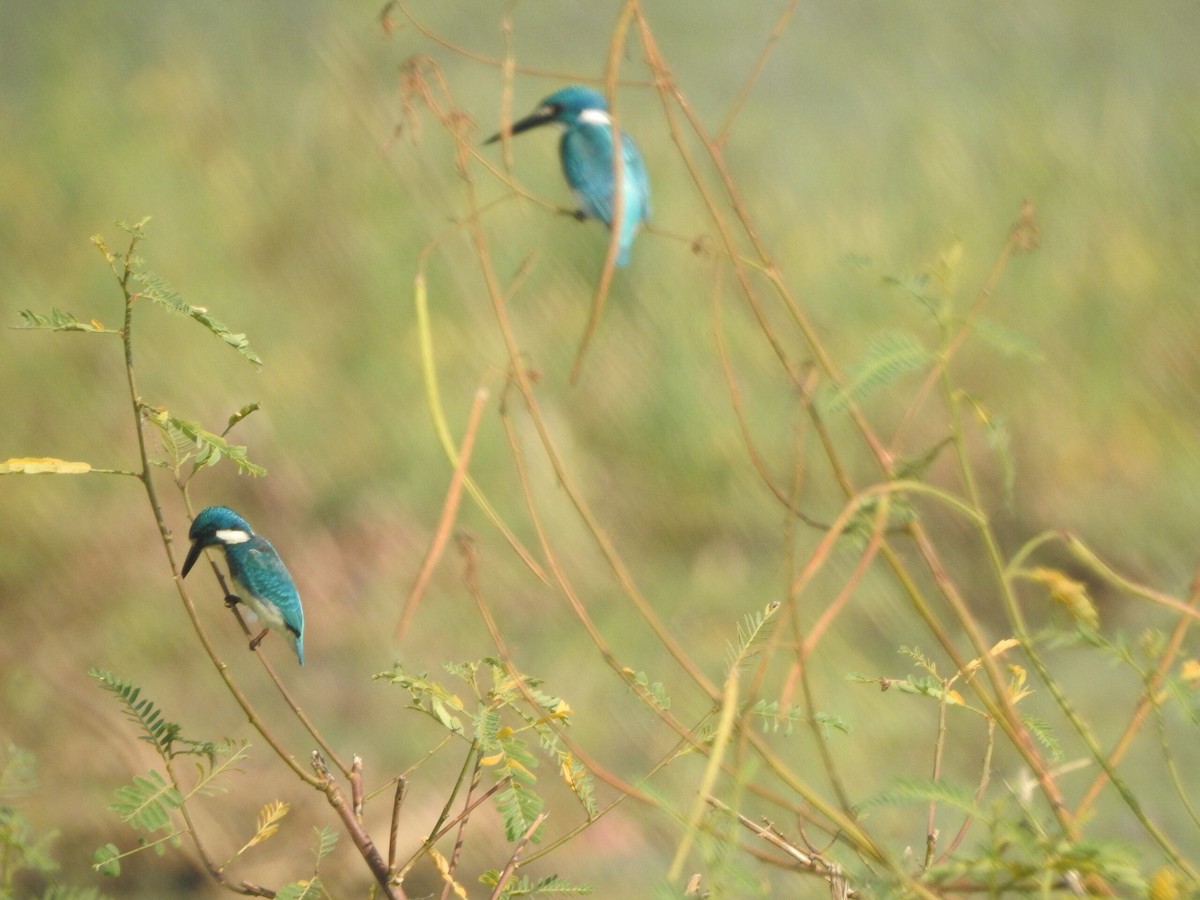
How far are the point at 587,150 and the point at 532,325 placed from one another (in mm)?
225

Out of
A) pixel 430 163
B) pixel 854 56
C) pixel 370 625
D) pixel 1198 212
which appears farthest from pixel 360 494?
pixel 1198 212

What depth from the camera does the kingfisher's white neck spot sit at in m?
1.19

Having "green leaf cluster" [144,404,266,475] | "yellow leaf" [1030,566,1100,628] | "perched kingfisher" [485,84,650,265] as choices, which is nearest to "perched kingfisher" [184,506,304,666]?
"green leaf cluster" [144,404,266,475]

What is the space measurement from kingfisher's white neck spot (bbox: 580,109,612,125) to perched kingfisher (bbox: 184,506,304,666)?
52 centimetres

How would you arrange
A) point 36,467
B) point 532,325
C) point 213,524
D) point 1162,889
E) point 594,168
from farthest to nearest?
point 532,325, point 594,168, point 213,524, point 36,467, point 1162,889

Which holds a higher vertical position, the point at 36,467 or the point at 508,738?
the point at 36,467

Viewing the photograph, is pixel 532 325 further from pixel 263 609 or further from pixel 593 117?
pixel 263 609

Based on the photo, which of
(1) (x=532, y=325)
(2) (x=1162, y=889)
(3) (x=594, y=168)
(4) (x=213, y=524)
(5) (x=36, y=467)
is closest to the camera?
(2) (x=1162, y=889)

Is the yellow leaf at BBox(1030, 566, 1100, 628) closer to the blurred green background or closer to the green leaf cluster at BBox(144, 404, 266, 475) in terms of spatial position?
the green leaf cluster at BBox(144, 404, 266, 475)

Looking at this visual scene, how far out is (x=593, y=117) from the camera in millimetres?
1202

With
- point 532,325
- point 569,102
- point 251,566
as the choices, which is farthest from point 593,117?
point 251,566

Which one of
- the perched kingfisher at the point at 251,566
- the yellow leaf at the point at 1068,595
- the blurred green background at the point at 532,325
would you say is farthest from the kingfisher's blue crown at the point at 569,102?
the yellow leaf at the point at 1068,595

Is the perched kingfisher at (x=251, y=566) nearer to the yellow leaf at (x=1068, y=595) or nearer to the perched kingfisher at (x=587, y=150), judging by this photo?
the perched kingfisher at (x=587, y=150)

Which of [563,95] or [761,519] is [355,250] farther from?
[761,519]
